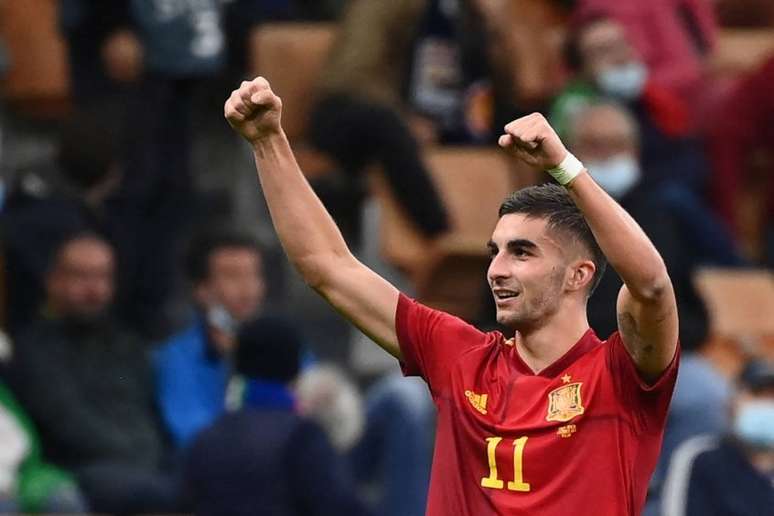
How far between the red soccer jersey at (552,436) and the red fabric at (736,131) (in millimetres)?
5663

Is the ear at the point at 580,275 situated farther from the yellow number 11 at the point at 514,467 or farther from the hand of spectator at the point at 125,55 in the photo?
the hand of spectator at the point at 125,55

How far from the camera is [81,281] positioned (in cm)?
861

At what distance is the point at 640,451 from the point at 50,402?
3.91 m

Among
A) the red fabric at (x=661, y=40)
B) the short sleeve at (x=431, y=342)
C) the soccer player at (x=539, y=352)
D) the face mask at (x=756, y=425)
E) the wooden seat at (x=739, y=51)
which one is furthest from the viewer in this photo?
the wooden seat at (x=739, y=51)

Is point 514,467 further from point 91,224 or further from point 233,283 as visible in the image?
point 91,224

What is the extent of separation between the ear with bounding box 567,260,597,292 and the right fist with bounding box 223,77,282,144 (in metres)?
0.77

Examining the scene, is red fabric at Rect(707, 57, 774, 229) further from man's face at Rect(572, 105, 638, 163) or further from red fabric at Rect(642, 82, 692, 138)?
man's face at Rect(572, 105, 638, 163)

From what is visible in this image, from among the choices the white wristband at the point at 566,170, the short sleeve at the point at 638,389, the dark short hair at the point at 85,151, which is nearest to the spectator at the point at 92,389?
the dark short hair at the point at 85,151

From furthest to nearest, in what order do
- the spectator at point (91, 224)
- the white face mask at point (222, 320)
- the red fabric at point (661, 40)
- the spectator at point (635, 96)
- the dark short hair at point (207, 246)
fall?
the red fabric at point (661, 40)
the spectator at point (635, 96)
the spectator at point (91, 224)
the dark short hair at point (207, 246)
the white face mask at point (222, 320)

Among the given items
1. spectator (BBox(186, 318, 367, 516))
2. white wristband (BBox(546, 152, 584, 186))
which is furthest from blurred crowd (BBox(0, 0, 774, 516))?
white wristband (BBox(546, 152, 584, 186))

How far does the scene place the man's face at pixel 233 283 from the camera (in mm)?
8875

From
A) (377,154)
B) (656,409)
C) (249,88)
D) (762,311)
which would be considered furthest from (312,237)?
(762,311)

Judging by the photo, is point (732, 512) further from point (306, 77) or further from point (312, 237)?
point (306, 77)

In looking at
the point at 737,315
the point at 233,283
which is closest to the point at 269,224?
the point at 233,283
